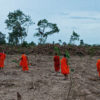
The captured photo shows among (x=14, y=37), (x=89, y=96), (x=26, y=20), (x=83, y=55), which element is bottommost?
(x=89, y=96)

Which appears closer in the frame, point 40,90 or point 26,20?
point 40,90

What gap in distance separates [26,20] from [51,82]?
27.2m

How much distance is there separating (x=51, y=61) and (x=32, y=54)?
3021mm

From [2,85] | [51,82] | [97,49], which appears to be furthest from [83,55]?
[2,85]

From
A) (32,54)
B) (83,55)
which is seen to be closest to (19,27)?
(32,54)

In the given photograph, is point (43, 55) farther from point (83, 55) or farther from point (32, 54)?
point (83, 55)

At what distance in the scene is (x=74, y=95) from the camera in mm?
6547

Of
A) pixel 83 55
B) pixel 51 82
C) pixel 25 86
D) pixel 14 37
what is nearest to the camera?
pixel 25 86

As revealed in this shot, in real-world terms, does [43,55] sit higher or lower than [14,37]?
lower

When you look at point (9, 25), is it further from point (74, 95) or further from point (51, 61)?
point (74, 95)

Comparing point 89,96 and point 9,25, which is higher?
point 9,25

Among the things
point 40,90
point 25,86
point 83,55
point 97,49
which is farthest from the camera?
point 97,49

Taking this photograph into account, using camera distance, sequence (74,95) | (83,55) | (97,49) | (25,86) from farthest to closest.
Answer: (97,49) → (83,55) → (25,86) → (74,95)

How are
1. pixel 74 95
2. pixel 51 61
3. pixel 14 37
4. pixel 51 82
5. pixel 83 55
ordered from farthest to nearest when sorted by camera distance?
pixel 14 37 < pixel 83 55 < pixel 51 61 < pixel 51 82 < pixel 74 95
